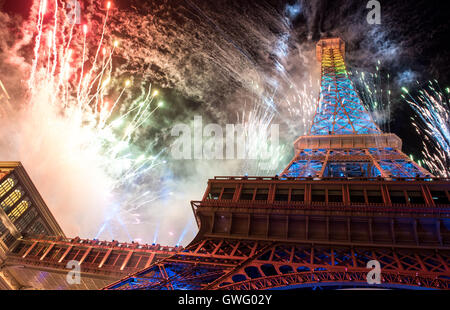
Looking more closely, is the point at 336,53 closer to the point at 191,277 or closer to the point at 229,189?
the point at 229,189
